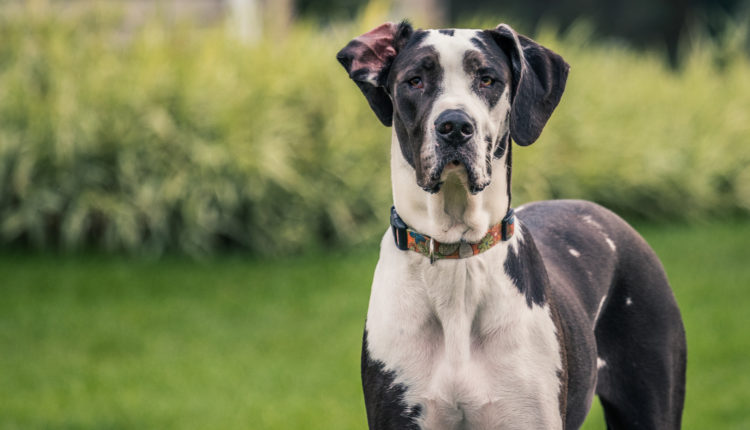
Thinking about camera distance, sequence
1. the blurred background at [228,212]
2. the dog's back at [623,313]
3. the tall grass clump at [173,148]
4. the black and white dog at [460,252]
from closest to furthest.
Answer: the black and white dog at [460,252], the dog's back at [623,313], the blurred background at [228,212], the tall grass clump at [173,148]

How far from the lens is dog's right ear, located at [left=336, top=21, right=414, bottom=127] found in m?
2.54

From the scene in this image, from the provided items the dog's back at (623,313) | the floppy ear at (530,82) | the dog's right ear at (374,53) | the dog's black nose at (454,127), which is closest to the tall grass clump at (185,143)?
A: the dog's back at (623,313)

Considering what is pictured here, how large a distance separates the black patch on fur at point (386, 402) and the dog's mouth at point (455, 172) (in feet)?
1.59

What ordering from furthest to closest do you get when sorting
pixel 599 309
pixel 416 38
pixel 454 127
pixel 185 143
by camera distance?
pixel 185 143 → pixel 599 309 → pixel 416 38 → pixel 454 127

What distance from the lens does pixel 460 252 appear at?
2533 millimetres

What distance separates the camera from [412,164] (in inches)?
99.5

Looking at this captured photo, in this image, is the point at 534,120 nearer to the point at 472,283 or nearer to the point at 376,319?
the point at 472,283

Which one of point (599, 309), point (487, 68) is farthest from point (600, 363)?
point (487, 68)

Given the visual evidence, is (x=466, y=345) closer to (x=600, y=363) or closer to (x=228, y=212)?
(x=600, y=363)

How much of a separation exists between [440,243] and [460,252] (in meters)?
0.06

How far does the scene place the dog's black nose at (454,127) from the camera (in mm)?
2336

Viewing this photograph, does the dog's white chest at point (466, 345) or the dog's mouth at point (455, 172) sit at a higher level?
the dog's mouth at point (455, 172)

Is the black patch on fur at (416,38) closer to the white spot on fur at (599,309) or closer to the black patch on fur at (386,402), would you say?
the black patch on fur at (386,402)

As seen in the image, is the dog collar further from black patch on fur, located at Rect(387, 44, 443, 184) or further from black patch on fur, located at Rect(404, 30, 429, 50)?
black patch on fur, located at Rect(404, 30, 429, 50)
